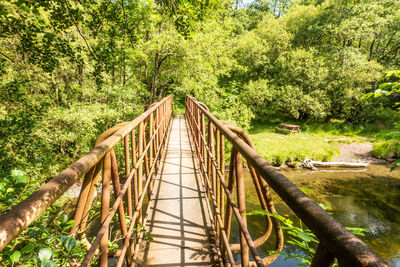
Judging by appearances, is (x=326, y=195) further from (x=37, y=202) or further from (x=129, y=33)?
(x=37, y=202)

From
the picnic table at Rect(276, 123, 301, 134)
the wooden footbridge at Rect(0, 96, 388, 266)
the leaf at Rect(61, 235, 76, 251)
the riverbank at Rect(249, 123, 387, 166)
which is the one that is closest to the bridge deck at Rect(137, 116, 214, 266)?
the wooden footbridge at Rect(0, 96, 388, 266)

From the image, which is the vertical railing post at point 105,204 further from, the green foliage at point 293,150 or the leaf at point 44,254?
the green foliage at point 293,150

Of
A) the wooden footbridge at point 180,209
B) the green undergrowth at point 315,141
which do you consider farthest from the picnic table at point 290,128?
the wooden footbridge at point 180,209

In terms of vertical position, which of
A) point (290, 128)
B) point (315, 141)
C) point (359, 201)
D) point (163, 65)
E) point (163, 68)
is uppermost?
point (163, 65)

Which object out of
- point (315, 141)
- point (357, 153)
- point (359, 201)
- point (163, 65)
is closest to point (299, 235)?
point (359, 201)

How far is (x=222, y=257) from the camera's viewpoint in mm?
1994

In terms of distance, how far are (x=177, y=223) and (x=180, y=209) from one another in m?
0.30

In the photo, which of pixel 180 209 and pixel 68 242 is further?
pixel 180 209

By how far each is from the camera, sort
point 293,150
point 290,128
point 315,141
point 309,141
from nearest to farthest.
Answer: point 293,150
point 309,141
point 315,141
point 290,128

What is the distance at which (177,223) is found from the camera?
2.53 metres

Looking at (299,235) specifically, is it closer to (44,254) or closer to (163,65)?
(44,254)

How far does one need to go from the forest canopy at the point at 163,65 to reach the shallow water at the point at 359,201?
4.87 m

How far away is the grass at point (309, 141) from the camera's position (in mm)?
13258

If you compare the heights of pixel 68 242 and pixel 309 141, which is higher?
pixel 68 242
